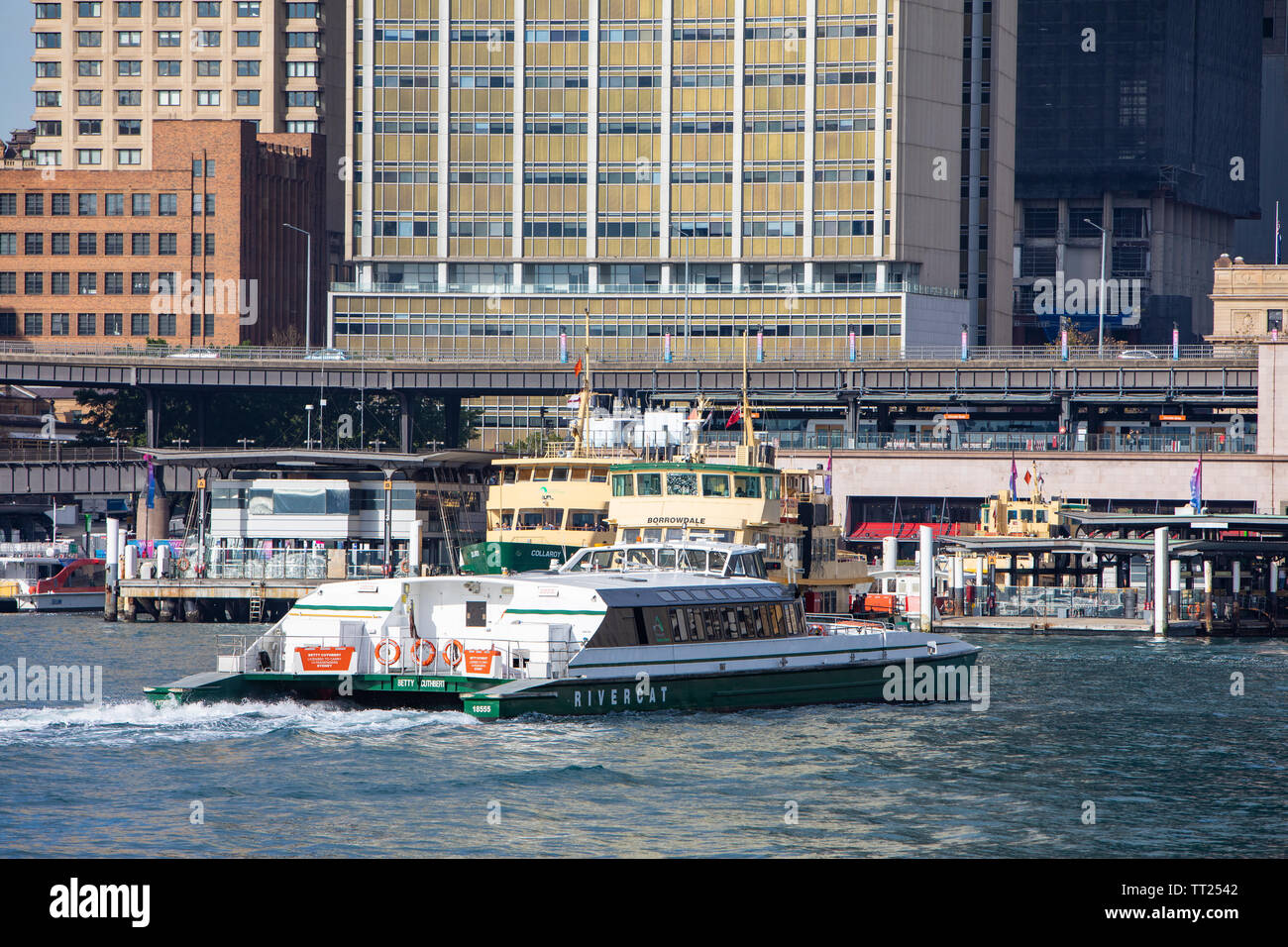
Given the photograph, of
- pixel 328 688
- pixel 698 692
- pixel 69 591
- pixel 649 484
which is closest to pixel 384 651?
pixel 328 688

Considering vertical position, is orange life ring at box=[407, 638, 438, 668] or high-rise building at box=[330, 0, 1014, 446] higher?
high-rise building at box=[330, 0, 1014, 446]

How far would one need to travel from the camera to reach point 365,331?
187 meters

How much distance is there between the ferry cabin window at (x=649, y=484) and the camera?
6869cm

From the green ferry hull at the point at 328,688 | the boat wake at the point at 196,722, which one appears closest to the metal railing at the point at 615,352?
the green ferry hull at the point at 328,688

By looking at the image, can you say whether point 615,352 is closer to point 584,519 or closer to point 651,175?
point 651,175

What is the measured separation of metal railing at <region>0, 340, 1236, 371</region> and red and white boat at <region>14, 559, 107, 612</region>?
3735 centimetres

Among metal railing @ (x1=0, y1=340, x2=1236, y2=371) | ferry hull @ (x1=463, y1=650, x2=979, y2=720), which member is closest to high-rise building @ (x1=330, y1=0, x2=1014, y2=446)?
metal railing @ (x1=0, y1=340, x2=1236, y2=371)

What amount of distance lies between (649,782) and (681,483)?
30.0 metres

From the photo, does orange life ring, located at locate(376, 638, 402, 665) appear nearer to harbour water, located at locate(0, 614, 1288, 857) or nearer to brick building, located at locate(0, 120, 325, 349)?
harbour water, located at locate(0, 614, 1288, 857)

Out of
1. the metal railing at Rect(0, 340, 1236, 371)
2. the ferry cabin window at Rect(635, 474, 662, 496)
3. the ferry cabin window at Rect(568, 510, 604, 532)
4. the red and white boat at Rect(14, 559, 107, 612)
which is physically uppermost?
the metal railing at Rect(0, 340, 1236, 371)

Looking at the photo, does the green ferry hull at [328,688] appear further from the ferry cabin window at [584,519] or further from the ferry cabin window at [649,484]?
the ferry cabin window at [584,519]

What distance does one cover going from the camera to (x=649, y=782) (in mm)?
39344

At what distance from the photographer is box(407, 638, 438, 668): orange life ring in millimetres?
47438
